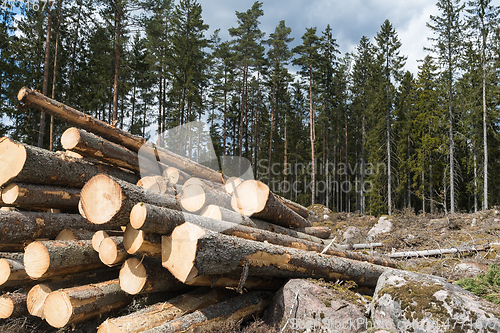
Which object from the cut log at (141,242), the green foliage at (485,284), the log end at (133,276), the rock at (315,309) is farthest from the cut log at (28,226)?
the green foliage at (485,284)

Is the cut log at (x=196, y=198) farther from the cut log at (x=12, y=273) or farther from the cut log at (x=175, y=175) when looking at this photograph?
the cut log at (x=12, y=273)

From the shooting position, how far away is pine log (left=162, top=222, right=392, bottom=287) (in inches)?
126

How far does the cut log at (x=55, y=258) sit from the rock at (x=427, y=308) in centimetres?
401

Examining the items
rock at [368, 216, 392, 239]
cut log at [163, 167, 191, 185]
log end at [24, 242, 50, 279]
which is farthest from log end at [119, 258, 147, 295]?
rock at [368, 216, 392, 239]

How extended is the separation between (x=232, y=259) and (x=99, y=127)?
425cm

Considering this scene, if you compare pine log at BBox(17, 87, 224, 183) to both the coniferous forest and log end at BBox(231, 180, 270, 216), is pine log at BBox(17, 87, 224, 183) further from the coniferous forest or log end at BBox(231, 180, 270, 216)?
the coniferous forest

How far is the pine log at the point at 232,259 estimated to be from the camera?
321 cm

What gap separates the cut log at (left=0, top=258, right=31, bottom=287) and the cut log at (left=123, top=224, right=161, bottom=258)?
178cm

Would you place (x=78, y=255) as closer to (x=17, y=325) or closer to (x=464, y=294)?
(x=17, y=325)

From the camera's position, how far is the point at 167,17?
78.6ft

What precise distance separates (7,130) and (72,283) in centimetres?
2520

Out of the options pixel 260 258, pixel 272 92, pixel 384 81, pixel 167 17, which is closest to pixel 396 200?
pixel 384 81

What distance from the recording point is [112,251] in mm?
3613

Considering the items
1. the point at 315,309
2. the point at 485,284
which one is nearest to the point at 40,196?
the point at 315,309
